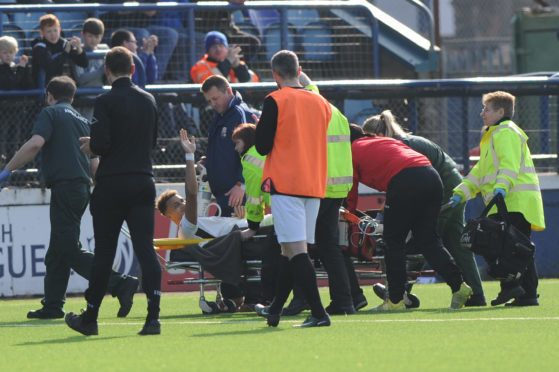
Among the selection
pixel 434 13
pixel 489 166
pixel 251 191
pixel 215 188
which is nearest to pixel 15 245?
pixel 215 188

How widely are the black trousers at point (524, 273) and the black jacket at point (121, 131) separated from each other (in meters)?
3.39

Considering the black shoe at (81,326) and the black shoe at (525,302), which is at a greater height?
the black shoe at (81,326)

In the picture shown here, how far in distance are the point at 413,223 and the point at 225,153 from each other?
181 centimetres

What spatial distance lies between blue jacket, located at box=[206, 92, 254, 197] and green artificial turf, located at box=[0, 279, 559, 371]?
1222 mm

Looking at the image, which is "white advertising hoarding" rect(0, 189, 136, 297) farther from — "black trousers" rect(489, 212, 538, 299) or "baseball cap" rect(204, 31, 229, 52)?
"black trousers" rect(489, 212, 538, 299)

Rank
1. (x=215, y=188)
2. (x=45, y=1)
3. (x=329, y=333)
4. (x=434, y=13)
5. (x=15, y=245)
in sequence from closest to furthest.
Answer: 1. (x=329, y=333)
2. (x=215, y=188)
3. (x=15, y=245)
4. (x=45, y=1)
5. (x=434, y=13)

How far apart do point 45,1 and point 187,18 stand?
182cm

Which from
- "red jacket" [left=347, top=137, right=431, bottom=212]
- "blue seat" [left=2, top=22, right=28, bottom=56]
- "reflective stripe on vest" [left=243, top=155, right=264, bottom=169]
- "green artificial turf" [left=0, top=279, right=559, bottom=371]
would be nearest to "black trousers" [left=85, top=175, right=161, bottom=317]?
"green artificial turf" [left=0, top=279, right=559, bottom=371]

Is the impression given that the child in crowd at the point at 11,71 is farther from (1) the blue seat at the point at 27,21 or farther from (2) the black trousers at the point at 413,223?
(2) the black trousers at the point at 413,223

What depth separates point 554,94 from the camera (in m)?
14.4

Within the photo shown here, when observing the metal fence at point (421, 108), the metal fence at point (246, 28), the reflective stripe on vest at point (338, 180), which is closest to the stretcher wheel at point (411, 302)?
the reflective stripe on vest at point (338, 180)

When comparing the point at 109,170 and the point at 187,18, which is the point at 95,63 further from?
the point at 109,170

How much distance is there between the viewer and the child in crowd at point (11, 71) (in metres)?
13.8

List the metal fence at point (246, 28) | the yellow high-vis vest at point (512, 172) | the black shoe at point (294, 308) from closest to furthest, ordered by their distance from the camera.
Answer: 1. the black shoe at point (294, 308)
2. the yellow high-vis vest at point (512, 172)
3. the metal fence at point (246, 28)
